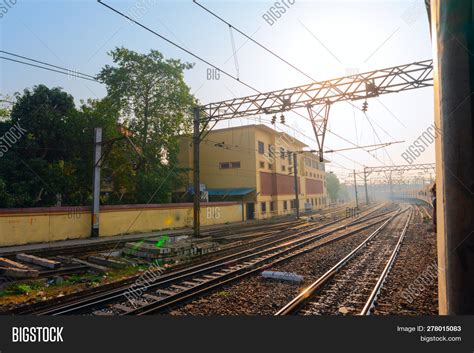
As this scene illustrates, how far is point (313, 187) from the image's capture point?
52.7m

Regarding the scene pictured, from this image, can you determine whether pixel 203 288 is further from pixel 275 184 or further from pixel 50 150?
pixel 275 184

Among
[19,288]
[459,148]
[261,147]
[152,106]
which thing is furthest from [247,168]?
[459,148]

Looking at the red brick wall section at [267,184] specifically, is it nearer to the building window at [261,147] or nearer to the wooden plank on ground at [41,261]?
the building window at [261,147]

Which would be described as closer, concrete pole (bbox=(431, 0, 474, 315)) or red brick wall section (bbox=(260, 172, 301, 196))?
concrete pole (bbox=(431, 0, 474, 315))

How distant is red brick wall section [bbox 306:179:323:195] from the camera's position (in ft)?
163

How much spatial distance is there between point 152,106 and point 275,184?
757 inches

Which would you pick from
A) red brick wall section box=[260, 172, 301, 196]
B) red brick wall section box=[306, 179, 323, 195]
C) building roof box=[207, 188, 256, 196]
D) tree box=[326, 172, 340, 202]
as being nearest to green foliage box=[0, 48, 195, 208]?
building roof box=[207, 188, 256, 196]

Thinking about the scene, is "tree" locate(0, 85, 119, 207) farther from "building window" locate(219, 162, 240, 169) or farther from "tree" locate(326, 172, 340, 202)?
"tree" locate(326, 172, 340, 202)

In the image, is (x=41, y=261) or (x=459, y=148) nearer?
(x=459, y=148)

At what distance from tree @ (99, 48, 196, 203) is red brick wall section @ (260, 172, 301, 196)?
39.2ft

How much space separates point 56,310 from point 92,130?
16.9m

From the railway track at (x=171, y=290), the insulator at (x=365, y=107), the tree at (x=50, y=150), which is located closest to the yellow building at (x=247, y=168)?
the tree at (x=50, y=150)

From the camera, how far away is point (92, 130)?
19594mm

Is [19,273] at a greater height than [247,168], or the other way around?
[247,168]
